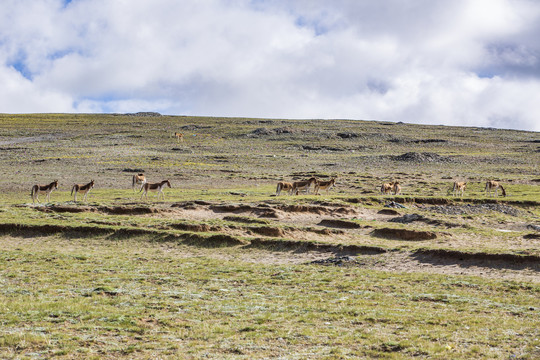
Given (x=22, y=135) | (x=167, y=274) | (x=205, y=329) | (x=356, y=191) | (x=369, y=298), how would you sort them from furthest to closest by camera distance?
(x=22, y=135)
(x=356, y=191)
(x=167, y=274)
(x=369, y=298)
(x=205, y=329)

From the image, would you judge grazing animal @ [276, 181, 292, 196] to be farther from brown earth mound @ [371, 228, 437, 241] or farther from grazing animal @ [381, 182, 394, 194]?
brown earth mound @ [371, 228, 437, 241]

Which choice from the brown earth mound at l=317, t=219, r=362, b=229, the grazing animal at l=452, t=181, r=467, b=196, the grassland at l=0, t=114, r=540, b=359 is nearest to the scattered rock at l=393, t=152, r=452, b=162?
the grassland at l=0, t=114, r=540, b=359

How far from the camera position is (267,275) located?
1762cm

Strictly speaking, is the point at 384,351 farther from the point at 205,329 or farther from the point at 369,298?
the point at 369,298

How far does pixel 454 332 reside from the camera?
35.1 ft

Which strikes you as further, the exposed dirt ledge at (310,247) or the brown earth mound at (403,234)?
the brown earth mound at (403,234)

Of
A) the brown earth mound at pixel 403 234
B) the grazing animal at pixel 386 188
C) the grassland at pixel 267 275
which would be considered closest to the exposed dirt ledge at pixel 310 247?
the grassland at pixel 267 275

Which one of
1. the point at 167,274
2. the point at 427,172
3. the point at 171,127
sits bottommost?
the point at 167,274

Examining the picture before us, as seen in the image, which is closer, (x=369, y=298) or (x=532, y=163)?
(x=369, y=298)

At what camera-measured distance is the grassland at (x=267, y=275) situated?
980 cm

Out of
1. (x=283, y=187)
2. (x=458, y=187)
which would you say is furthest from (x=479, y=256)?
(x=458, y=187)

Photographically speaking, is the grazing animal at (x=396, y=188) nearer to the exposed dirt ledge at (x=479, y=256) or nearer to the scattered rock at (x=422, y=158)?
the exposed dirt ledge at (x=479, y=256)

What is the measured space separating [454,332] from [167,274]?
395 inches

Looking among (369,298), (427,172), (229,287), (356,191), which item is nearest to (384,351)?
(369,298)
